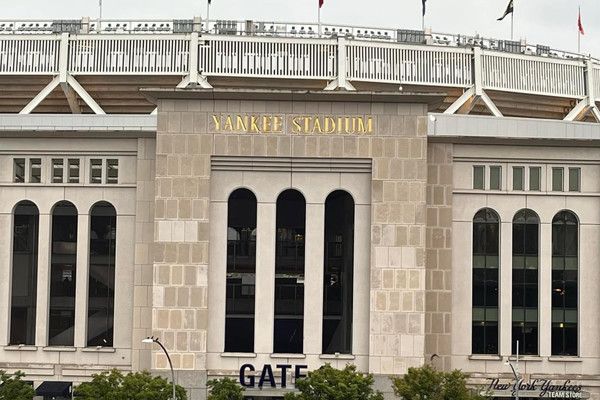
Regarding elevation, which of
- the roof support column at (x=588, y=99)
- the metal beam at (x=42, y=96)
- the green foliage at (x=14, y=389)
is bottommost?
the green foliage at (x=14, y=389)

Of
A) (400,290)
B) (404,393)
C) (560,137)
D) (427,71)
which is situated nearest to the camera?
(404,393)

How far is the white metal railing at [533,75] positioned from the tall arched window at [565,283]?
11501 millimetres

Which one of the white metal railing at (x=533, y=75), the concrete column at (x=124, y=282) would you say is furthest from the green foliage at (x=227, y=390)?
the white metal railing at (x=533, y=75)

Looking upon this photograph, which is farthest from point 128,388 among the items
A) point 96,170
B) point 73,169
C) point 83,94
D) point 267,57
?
point 267,57

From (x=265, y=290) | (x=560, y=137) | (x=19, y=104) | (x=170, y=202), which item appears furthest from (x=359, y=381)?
(x=19, y=104)

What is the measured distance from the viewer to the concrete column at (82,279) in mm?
61750

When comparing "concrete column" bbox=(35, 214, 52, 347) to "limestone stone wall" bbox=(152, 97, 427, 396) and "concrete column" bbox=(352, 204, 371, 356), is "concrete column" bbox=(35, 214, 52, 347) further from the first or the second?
"concrete column" bbox=(352, 204, 371, 356)

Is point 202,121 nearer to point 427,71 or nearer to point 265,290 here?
point 265,290

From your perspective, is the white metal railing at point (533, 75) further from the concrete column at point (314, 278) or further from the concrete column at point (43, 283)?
the concrete column at point (43, 283)

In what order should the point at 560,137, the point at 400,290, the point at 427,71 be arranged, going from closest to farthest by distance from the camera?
the point at 400,290
the point at 560,137
the point at 427,71

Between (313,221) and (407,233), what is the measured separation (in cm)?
475

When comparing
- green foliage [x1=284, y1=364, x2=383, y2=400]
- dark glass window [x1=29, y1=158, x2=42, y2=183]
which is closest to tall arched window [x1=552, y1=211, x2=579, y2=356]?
green foliage [x1=284, y1=364, x2=383, y2=400]

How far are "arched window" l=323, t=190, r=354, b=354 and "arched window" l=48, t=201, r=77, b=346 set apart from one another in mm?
13055

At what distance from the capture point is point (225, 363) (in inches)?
2352
